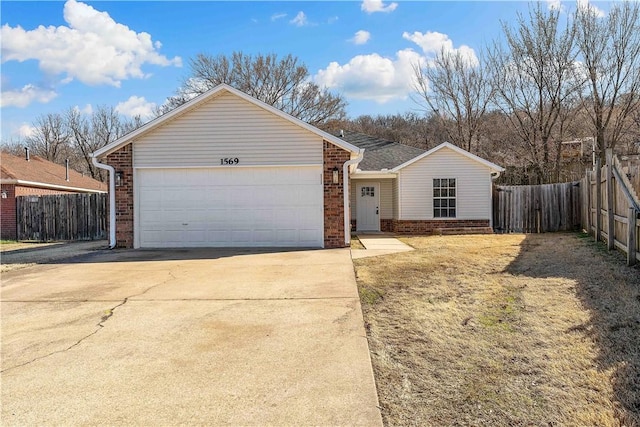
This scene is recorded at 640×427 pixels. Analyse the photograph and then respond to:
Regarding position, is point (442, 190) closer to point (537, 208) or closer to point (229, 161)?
point (537, 208)

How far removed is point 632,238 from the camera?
22.8ft

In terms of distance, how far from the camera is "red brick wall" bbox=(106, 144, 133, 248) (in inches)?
461

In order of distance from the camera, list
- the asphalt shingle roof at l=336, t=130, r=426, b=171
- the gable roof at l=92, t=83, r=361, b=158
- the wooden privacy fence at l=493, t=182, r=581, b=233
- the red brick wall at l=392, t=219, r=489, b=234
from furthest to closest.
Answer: the asphalt shingle roof at l=336, t=130, r=426, b=171, the red brick wall at l=392, t=219, r=489, b=234, the wooden privacy fence at l=493, t=182, r=581, b=233, the gable roof at l=92, t=83, r=361, b=158

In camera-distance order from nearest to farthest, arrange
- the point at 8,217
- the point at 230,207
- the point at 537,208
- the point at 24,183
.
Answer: the point at 230,207 → the point at 537,208 → the point at 8,217 → the point at 24,183

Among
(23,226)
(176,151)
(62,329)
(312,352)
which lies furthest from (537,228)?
(23,226)

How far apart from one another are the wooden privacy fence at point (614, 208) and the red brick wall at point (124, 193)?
37.3ft

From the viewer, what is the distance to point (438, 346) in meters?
3.92

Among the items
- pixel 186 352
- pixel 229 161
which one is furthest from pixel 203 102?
pixel 186 352

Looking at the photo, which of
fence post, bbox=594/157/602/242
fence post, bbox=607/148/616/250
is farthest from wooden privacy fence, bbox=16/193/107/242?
fence post, bbox=594/157/602/242

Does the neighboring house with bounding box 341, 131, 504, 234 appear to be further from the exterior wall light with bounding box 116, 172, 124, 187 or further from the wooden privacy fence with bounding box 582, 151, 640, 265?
the exterior wall light with bounding box 116, 172, 124, 187

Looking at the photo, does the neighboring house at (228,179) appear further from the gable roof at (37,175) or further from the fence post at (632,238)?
the gable roof at (37,175)

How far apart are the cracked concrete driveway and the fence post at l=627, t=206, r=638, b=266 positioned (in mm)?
4570

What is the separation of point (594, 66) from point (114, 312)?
22515 millimetres

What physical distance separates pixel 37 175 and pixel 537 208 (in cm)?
2177
